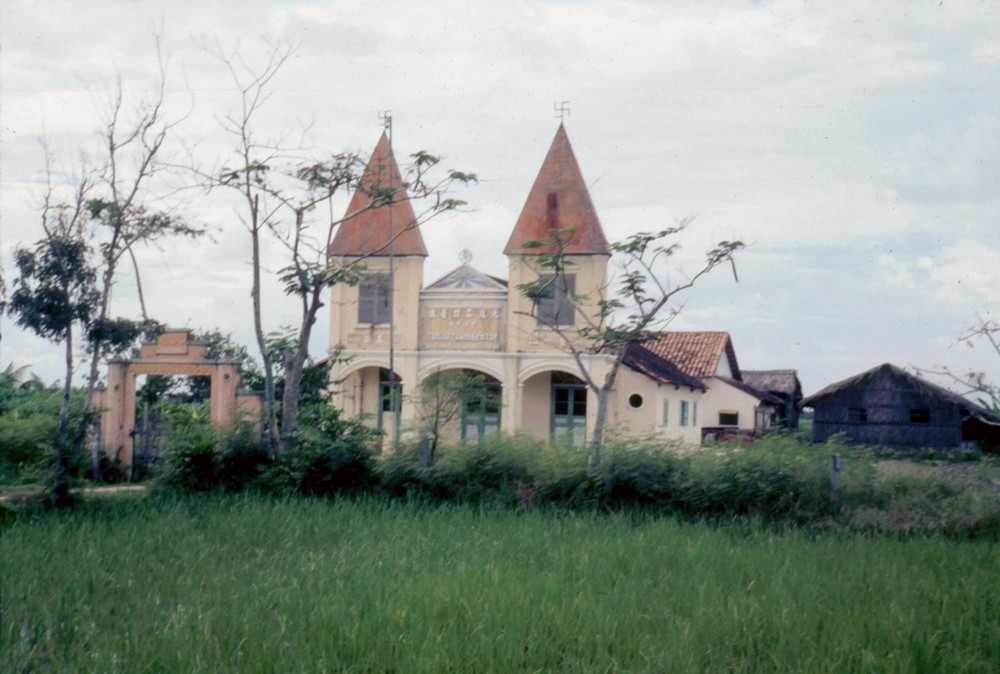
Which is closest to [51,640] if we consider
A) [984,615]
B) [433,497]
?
[984,615]

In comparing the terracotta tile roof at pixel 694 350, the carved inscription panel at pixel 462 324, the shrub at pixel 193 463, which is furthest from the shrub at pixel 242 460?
the terracotta tile roof at pixel 694 350

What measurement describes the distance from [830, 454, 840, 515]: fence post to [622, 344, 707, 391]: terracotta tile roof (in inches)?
288

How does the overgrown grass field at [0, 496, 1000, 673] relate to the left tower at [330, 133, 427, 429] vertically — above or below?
below

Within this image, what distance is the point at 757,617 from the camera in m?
5.97

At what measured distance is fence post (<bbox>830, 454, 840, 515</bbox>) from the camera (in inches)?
418

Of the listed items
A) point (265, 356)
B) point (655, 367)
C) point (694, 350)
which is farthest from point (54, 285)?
point (694, 350)

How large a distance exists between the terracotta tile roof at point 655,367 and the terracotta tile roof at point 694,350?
1.09 metres

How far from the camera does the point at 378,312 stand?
19.8 meters

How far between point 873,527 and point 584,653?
18.7ft

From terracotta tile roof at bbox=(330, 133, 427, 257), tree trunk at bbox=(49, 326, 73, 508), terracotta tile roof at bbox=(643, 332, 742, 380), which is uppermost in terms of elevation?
terracotta tile roof at bbox=(330, 133, 427, 257)

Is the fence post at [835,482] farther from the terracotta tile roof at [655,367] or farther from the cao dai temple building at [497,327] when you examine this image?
the cao dai temple building at [497,327]

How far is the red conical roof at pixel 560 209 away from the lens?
62.6 ft

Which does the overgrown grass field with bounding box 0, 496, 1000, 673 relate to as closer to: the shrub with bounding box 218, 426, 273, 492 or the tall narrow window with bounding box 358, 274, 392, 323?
the shrub with bounding box 218, 426, 273, 492

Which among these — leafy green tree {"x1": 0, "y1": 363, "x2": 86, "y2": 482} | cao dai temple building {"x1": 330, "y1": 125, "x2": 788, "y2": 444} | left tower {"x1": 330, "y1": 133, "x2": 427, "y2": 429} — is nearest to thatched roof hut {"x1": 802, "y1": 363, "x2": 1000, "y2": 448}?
cao dai temple building {"x1": 330, "y1": 125, "x2": 788, "y2": 444}
